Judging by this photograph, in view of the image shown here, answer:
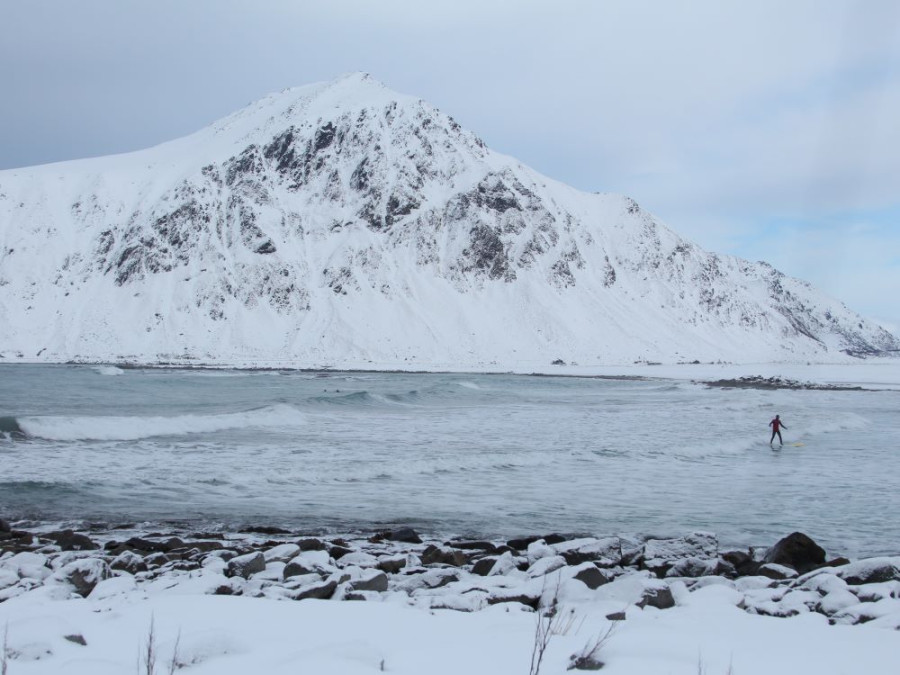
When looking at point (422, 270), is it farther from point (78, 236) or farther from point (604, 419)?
point (604, 419)

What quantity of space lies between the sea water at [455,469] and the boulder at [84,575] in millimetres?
4105

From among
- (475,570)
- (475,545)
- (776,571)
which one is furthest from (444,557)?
(776,571)

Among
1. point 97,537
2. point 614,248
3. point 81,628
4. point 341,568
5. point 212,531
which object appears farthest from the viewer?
point 614,248

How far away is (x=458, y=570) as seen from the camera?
913cm

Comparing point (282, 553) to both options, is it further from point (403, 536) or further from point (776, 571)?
point (776, 571)

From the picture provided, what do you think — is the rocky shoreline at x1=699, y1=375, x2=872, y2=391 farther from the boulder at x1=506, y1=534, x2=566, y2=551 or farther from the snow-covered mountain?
the boulder at x1=506, y1=534, x2=566, y2=551

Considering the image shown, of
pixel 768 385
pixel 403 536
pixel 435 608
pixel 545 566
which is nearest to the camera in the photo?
pixel 435 608

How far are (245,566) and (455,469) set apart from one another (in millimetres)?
10580

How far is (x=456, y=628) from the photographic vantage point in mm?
6273

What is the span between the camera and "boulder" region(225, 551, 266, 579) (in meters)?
8.59

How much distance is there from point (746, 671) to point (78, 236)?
Result: 4795 inches

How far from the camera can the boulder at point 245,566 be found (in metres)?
8.59

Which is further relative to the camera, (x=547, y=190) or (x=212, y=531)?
(x=547, y=190)

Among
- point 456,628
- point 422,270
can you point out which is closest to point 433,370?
point 422,270
